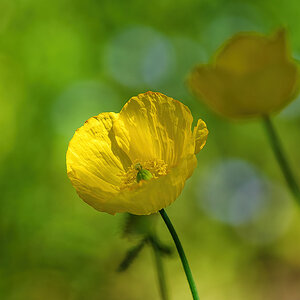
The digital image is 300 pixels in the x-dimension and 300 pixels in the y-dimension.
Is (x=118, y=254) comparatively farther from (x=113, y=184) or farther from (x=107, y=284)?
(x=113, y=184)

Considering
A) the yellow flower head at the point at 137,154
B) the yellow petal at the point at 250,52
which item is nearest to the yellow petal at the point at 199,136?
the yellow flower head at the point at 137,154

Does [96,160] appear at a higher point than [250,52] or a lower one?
lower

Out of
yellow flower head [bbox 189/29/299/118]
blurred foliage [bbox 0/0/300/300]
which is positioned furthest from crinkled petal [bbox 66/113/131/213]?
blurred foliage [bbox 0/0/300/300]

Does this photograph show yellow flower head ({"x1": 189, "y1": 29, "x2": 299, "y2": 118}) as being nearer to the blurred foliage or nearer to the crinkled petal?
the crinkled petal

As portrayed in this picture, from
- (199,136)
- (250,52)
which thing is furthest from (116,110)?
(199,136)

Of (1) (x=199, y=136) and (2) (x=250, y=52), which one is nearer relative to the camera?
(1) (x=199, y=136)

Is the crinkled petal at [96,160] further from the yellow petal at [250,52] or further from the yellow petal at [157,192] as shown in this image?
the yellow petal at [250,52]

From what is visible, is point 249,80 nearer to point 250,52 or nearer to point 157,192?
point 250,52

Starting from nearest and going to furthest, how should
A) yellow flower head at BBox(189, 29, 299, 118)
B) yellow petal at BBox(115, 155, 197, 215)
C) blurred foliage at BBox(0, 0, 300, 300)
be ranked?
1. yellow petal at BBox(115, 155, 197, 215)
2. yellow flower head at BBox(189, 29, 299, 118)
3. blurred foliage at BBox(0, 0, 300, 300)
